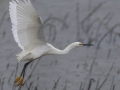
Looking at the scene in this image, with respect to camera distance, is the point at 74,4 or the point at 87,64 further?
the point at 74,4

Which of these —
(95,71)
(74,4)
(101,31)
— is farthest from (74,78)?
(74,4)

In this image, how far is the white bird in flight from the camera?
10430mm

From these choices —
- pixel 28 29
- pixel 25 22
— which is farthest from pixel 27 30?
pixel 25 22

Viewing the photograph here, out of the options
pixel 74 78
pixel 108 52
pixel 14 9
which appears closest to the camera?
pixel 14 9

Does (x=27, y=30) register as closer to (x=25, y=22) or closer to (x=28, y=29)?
(x=28, y=29)

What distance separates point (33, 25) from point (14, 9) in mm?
388

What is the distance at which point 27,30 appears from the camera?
10602mm

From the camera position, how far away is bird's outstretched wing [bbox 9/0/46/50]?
410 inches

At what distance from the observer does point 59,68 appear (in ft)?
43.3

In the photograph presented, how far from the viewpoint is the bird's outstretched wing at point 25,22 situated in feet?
34.2

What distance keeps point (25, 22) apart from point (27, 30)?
0.47ft

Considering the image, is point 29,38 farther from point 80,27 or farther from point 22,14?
point 80,27

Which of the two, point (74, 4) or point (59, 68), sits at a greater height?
point (74, 4)

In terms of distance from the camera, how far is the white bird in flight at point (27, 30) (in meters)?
10.4
